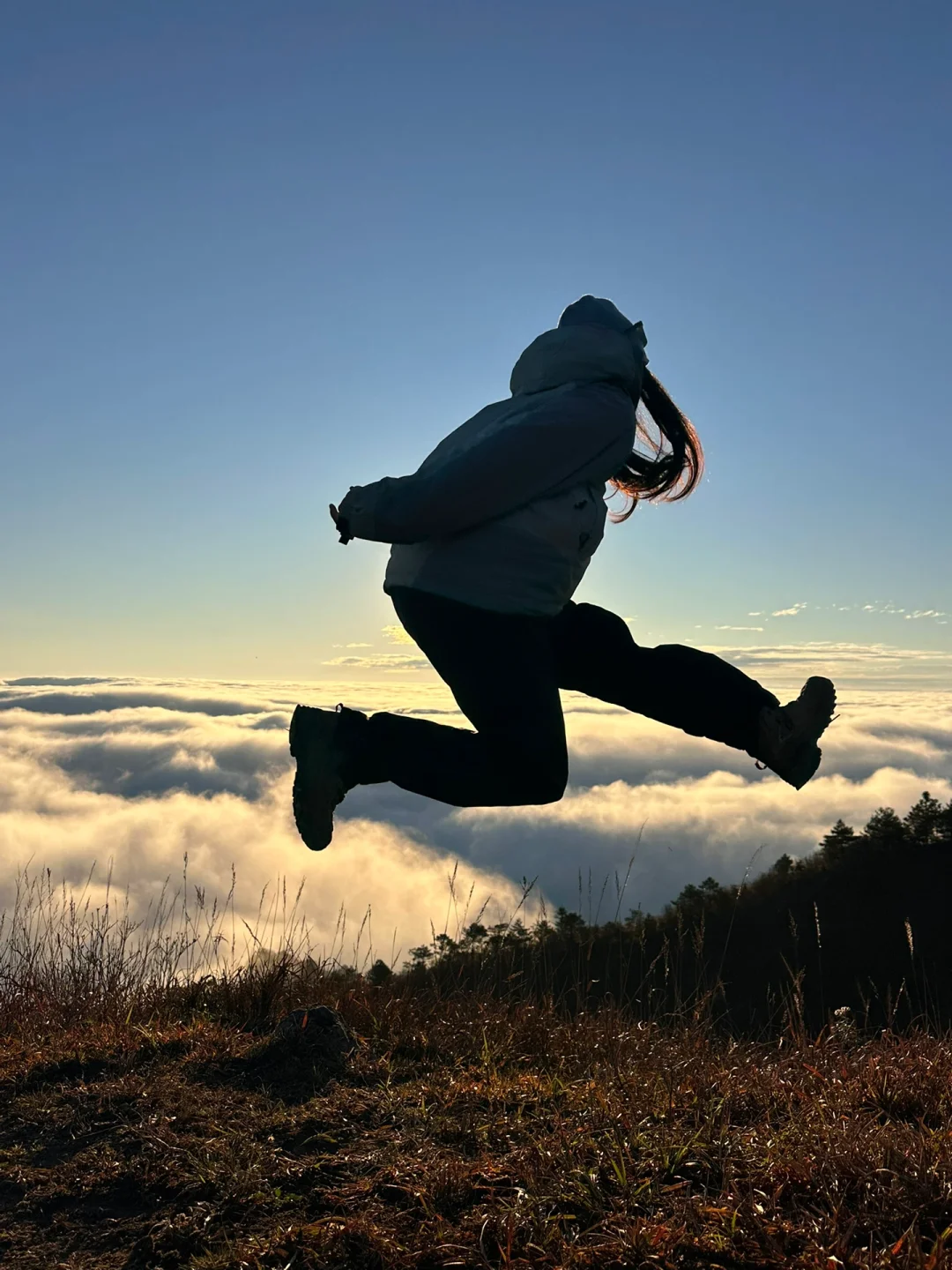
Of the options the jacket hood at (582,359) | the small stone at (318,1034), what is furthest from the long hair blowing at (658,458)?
the small stone at (318,1034)

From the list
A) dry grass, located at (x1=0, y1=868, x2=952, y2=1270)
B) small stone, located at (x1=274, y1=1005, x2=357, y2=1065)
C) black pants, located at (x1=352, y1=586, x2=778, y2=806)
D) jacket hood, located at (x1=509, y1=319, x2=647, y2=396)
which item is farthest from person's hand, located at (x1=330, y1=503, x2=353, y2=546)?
small stone, located at (x1=274, y1=1005, x2=357, y2=1065)

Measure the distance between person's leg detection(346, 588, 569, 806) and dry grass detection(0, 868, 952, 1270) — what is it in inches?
36.1

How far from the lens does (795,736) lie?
302 centimetres

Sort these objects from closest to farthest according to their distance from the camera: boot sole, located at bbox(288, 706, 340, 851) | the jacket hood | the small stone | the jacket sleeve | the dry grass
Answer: the dry grass < the jacket sleeve < boot sole, located at bbox(288, 706, 340, 851) < the jacket hood < the small stone

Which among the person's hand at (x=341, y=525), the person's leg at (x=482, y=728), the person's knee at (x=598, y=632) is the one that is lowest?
the person's leg at (x=482, y=728)

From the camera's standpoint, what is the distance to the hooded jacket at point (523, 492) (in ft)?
8.79

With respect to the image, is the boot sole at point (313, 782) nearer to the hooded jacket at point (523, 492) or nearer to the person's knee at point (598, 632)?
the hooded jacket at point (523, 492)

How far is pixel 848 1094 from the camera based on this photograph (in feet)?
10.0

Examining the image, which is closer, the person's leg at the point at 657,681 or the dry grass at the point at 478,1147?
the dry grass at the point at 478,1147

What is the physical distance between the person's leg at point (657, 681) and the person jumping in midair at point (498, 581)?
0.02 metres

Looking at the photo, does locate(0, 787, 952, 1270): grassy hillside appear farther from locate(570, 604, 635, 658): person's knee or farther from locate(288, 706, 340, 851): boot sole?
locate(570, 604, 635, 658): person's knee

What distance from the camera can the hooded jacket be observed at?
Result: 268cm

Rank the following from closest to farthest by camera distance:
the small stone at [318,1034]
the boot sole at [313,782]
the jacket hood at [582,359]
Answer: the boot sole at [313,782] < the jacket hood at [582,359] < the small stone at [318,1034]

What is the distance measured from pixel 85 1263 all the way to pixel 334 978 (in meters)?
2.67
